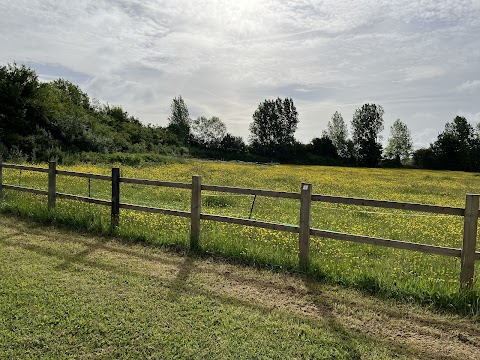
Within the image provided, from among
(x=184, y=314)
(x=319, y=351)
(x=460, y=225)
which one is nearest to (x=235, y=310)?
(x=184, y=314)

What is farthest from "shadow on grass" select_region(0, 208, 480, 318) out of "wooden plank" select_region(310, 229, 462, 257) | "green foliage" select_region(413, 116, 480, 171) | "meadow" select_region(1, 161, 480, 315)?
"green foliage" select_region(413, 116, 480, 171)

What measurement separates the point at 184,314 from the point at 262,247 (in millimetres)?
2457

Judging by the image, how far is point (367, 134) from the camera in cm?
8775

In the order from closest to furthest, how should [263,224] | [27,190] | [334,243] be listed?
[263,224] < [334,243] < [27,190]

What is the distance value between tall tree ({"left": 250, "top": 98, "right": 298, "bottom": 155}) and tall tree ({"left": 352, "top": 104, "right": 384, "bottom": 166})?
1510 cm

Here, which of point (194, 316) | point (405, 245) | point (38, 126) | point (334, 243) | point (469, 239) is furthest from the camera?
point (38, 126)

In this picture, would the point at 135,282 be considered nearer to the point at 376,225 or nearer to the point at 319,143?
the point at 376,225

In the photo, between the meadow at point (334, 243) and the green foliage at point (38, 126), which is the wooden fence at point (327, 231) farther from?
the green foliage at point (38, 126)

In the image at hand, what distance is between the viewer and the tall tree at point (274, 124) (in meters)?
92.4

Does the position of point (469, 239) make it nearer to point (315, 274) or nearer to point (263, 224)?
point (315, 274)

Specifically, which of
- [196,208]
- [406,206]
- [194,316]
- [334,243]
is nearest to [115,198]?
[196,208]

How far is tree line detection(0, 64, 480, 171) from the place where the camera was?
26.2 m

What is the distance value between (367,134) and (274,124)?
73.3 feet

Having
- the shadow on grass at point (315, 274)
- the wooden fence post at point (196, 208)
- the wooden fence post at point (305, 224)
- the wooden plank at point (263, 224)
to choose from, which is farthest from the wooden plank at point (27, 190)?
the wooden fence post at point (305, 224)
